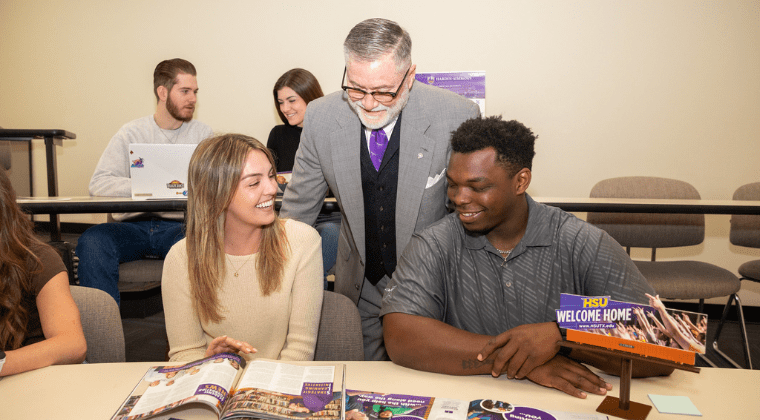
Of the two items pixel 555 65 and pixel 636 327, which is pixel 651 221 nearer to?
pixel 555 65

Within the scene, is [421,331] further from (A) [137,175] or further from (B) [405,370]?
(A) [137,175]

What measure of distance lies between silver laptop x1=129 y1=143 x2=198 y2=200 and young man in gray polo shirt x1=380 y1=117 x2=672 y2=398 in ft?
5.54

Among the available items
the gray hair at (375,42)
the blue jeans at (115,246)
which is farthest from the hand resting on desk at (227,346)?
the blue jeans at (115,246)

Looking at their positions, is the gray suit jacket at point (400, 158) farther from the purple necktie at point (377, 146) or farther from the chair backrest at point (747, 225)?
the chair backrest at point (747, 225)

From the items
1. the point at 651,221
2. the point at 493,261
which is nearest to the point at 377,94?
the point at 493,261

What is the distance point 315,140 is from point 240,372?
0.95 m

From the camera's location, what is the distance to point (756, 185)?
2.88m

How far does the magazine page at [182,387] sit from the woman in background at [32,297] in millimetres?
280

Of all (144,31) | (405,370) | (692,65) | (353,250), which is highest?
(144,31)

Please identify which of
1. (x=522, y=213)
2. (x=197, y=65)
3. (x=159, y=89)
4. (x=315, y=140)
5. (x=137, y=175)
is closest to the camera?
(x=522, y=213)

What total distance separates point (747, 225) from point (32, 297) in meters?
3.50

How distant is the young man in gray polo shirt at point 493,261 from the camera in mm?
1253

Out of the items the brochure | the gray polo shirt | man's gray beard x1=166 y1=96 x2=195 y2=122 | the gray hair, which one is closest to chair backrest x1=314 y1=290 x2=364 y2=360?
the gray polo shirt

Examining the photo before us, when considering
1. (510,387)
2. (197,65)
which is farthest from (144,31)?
(510,387)
